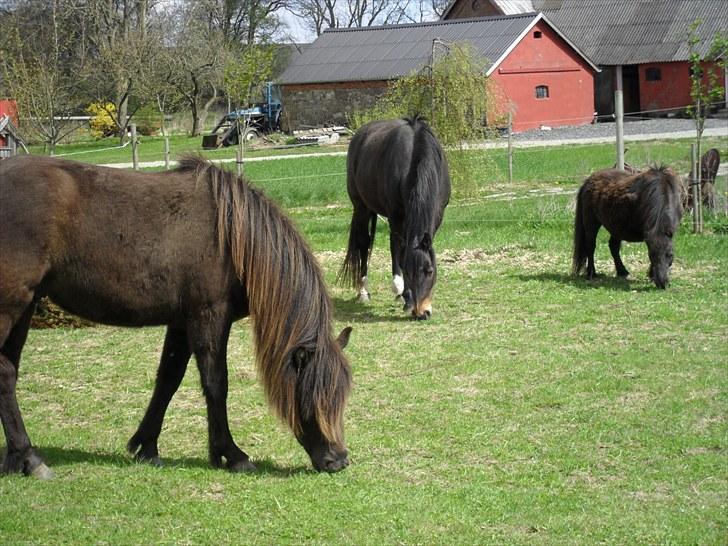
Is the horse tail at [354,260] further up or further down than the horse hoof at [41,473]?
further up

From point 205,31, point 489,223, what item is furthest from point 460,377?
point 205,31

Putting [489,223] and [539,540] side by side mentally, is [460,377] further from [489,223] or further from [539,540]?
[489,223]

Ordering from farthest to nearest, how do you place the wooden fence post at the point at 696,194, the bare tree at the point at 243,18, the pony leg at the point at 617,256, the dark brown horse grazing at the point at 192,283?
the bare tree at the point at 243,18 < the wooden fence post at the point at 696,194 < the pony leg at the point at 617,256 < the dark brown horse grazing at the point at 192,283

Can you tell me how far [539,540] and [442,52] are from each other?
15554 mm

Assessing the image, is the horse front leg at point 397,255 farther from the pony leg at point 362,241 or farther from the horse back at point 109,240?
the horse back at point 109,240

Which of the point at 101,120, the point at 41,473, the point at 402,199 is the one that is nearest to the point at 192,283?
the point at 41,473

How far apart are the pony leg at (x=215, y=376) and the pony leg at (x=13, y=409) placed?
0.98m

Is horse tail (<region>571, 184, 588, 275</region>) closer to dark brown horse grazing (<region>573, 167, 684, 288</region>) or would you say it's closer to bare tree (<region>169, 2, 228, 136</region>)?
dark brown horse grazing (<region>573, 167, 684, 288</region>)

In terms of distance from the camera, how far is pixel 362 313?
11.0m

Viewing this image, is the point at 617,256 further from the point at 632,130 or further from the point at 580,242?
the point at 632,130

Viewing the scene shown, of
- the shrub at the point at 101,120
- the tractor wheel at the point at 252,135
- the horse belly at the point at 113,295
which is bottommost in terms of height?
the horse belly at the point at 113,295

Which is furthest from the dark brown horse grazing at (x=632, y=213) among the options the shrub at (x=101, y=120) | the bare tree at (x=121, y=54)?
the shrub at (x=101, y=120)

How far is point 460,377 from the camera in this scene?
26.7 ft

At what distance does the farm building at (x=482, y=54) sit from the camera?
1930 inches
